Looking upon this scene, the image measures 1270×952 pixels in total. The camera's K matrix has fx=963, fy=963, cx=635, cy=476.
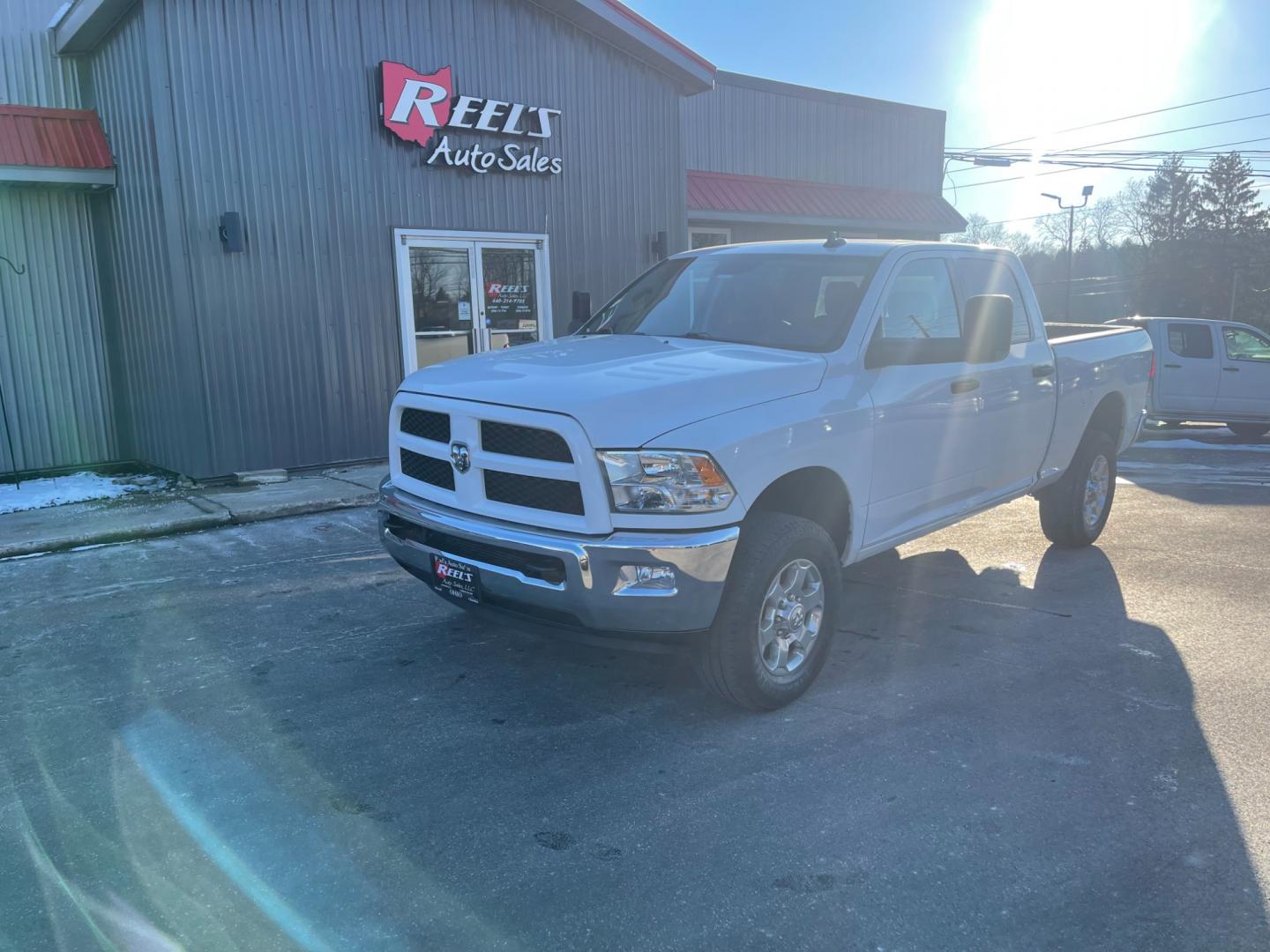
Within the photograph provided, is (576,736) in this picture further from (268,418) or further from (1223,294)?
(1223,294)

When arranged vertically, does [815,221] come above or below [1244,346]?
above

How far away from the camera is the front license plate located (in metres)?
4.07

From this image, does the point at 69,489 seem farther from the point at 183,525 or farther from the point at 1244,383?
the point at 1244,383

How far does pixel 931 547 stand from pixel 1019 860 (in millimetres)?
4451

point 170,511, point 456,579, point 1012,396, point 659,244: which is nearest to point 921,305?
point 1012,396

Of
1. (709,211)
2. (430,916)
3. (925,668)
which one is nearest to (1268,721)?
(925,668)

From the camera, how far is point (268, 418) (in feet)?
32.3

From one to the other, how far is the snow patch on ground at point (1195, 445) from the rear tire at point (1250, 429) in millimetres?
696

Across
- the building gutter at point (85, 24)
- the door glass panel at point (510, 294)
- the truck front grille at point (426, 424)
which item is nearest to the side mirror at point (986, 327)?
the truck front grille at point (426, 424)

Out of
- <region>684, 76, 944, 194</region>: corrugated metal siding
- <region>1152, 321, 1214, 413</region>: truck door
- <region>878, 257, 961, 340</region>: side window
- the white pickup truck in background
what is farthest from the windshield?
<region>1152, 321, 1214, 413</region>: truck door

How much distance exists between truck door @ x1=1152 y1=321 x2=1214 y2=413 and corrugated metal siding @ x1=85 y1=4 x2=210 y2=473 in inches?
522

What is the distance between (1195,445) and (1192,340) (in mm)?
1872

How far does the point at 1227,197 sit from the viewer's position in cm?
5534

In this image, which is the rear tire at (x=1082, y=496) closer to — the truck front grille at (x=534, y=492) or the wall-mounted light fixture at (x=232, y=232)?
the truck front grille at (x=534, y=492)
